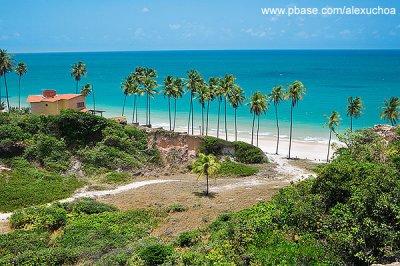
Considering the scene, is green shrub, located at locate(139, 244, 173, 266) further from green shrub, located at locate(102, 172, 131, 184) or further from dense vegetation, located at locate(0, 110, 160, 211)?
green shrub, located at locate(102, 172, 131, 184)

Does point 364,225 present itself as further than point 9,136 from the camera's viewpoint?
No

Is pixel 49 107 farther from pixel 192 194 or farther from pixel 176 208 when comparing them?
pixel 176 208

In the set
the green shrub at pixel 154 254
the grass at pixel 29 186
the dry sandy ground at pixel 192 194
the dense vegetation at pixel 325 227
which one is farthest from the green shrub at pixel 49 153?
the dense vegetation at pixel 325 227

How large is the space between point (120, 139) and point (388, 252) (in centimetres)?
4560

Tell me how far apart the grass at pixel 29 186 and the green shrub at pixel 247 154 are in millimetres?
24950

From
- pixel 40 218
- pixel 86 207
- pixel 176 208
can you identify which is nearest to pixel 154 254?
pixel 176 208

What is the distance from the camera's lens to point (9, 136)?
56.0 meters

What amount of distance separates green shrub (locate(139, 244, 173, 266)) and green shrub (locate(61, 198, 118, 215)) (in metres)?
15.3

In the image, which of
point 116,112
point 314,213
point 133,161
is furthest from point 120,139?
point 116,112

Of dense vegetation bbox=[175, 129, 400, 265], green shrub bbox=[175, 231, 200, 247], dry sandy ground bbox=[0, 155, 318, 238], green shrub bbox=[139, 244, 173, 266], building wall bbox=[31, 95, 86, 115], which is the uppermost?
building wall bbox=[31, 95, 86, 115]

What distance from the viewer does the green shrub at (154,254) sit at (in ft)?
76.4

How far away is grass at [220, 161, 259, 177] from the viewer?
181 feet

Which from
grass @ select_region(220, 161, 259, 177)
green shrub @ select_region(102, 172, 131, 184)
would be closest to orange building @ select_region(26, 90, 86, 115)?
green shrub @ select_region(102, 172, 131, 184)

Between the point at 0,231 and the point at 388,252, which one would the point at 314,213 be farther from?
the point at 0,231
